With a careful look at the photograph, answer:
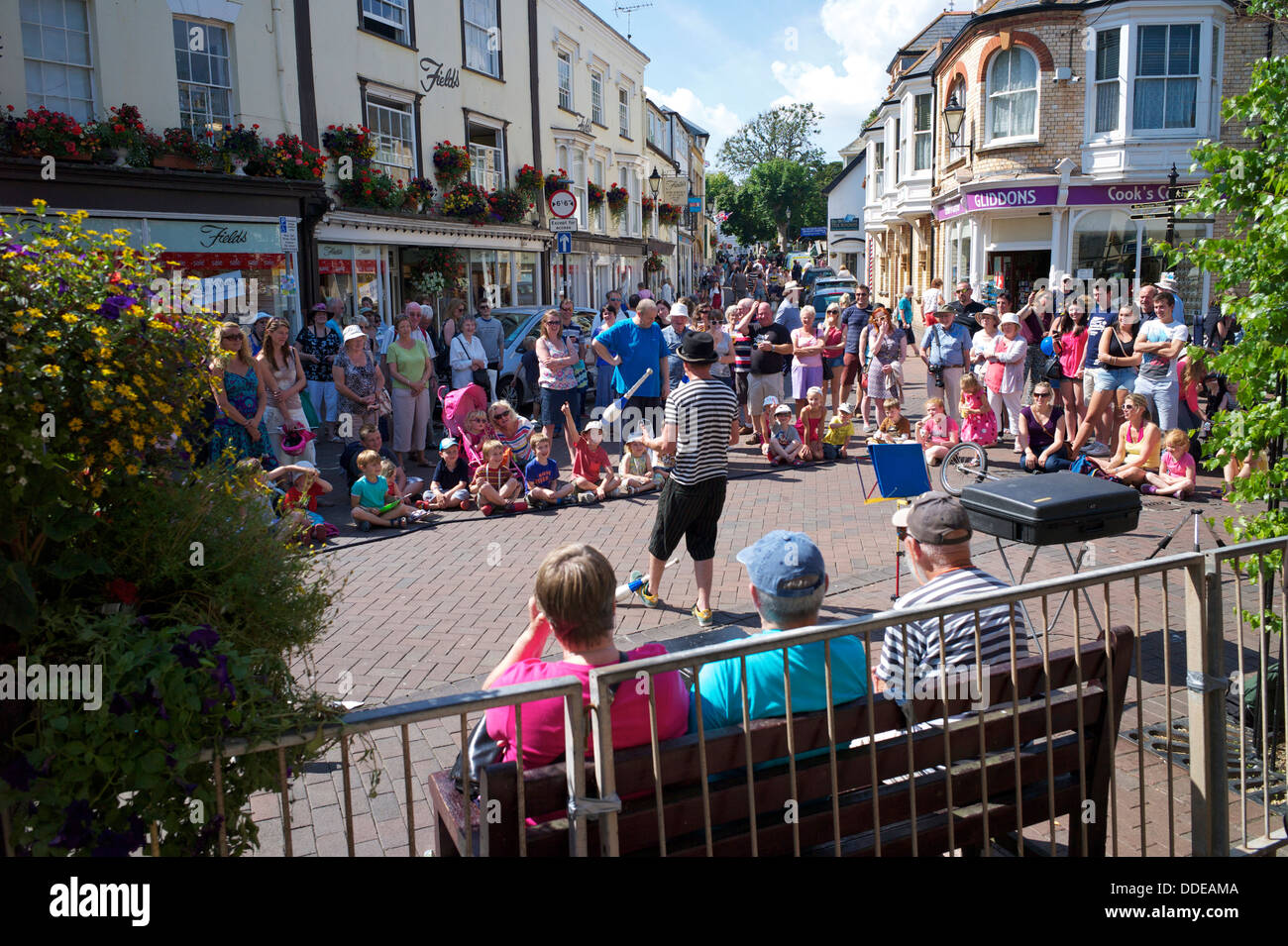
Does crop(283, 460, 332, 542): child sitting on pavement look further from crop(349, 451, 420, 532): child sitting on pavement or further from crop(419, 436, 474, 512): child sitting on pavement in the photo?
crop(419, 436, 474, 512): child sitting on pavement

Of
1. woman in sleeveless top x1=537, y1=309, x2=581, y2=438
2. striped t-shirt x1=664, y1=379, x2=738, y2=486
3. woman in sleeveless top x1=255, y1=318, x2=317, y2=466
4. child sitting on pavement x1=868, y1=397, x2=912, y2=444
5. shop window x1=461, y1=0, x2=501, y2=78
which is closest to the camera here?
striped t-shirt x1=664, y1=379, x2=738, y2=486

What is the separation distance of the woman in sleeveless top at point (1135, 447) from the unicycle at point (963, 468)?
121 cm

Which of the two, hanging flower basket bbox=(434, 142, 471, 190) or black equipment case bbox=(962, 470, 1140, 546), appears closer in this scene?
black equipment case bbox=(962, 470, 1140, 546)

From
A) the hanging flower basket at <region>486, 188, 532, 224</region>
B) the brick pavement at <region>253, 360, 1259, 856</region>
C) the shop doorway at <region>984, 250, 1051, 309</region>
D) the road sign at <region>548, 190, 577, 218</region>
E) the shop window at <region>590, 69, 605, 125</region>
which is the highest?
the shop window at <region>590, 69, 605, 125</region>

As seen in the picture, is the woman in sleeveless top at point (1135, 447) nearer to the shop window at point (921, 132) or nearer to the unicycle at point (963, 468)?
the unicycle at point (963, 468)

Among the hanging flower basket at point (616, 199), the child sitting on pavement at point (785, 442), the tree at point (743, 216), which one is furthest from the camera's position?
Result: the tree at point (743, 216)

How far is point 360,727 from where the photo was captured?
2355mm

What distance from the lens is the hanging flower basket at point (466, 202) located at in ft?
69.8

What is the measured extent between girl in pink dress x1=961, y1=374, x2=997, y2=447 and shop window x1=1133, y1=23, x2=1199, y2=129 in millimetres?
14102

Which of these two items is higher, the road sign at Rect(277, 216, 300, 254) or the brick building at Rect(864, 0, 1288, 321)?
→ the brick building at Rect(864, 0, 1288, 321)

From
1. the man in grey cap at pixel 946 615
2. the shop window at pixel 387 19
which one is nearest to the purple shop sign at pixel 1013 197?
the shop window at pixel 387 19

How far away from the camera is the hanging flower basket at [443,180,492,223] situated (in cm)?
2127

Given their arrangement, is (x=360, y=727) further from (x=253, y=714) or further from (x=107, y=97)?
(x=107, y=97)

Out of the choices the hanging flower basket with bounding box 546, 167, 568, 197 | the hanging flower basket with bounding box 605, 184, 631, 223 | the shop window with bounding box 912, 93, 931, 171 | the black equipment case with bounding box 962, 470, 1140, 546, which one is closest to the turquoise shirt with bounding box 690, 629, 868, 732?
the black equipment case with bounding box 962, 470, 1140, 546
